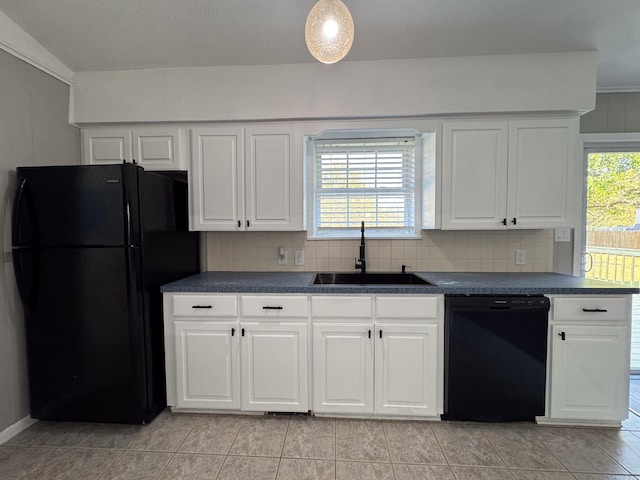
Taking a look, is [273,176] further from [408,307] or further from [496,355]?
[496,355]

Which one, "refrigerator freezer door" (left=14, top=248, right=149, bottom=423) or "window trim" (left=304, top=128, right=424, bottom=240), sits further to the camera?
"window trim" (left=304, top=128, right=424, bottom=240)

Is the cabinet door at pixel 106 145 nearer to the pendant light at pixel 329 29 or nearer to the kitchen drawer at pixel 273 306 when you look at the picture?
the kitchen drawer at pixel 273 306

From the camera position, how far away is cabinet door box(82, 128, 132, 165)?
2408 mm

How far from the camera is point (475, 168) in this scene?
225cm

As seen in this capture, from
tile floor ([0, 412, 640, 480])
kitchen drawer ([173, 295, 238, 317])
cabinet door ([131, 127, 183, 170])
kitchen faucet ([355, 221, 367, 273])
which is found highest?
cabinet door ([131, 127, 183, 170])

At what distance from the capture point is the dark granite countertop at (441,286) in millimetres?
1910

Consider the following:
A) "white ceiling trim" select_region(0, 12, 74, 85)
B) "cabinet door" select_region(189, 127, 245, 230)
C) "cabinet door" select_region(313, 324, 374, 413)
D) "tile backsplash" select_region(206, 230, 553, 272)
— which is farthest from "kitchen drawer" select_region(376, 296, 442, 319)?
"white ceiling trim" select_region(0, 12, 74, 85)

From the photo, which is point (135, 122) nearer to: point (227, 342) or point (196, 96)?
point (196, 96)

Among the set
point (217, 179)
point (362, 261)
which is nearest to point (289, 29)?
point (217, 179)

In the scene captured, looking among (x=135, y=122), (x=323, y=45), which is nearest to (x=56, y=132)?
(x=135, y=122)

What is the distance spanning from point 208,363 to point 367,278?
4.47 feet

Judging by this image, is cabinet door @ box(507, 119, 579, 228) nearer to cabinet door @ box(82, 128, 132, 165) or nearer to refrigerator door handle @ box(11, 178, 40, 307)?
cabinet door @ box(82, 128, 132, 165)

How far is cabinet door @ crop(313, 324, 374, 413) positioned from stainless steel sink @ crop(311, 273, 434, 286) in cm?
58

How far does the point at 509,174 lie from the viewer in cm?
223
